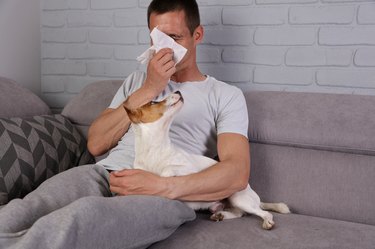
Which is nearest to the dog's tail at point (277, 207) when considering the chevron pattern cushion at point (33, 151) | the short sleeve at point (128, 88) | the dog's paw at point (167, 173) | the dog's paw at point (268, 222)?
the dog's paw at point (268, 222)

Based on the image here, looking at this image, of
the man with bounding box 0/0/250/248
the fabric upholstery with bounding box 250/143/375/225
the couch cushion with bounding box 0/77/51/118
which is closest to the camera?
the man with bounding box 0/0/250/248

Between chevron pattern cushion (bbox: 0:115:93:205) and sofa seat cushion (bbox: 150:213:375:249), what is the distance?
57 centimetres

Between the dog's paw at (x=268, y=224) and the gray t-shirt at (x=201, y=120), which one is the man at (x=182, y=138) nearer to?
the gray t-shirt at (x=201, y=120)

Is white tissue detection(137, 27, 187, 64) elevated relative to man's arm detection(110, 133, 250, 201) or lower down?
elevated

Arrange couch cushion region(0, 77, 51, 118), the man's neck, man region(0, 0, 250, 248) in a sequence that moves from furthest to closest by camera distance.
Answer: couch cushion region(0, 77, 51, 118) < the man's neck < man region(0, 0, 250, 248)

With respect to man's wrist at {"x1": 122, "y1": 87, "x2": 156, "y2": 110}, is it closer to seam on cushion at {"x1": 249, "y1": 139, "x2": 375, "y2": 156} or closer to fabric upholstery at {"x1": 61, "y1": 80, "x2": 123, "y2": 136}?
seam on cushion at {"x1": 249, "y1": 139, "x2": 375, "y2": 156}

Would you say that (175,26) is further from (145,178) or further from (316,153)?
(316,153)

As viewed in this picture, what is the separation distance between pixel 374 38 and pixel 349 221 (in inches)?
24.6

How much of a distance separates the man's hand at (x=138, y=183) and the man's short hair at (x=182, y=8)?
0.51 m

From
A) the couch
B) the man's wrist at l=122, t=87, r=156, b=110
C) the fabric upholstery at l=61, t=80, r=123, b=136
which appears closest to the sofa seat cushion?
the couch

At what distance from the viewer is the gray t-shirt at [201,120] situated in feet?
4.71

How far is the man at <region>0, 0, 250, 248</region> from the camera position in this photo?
0.97 metres

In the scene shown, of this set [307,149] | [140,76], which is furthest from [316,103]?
[140,76]

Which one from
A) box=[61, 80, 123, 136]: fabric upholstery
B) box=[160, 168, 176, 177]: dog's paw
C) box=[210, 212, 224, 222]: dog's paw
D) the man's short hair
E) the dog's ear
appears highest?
the man's short hair
